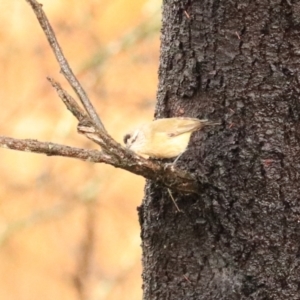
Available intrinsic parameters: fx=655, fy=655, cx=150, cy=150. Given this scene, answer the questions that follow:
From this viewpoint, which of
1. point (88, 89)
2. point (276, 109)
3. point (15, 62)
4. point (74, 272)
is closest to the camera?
point (276, 109)

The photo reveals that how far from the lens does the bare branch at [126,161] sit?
140cm

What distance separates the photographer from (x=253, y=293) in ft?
5.27

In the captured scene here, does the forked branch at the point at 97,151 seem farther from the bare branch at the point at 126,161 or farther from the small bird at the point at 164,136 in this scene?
the small bird at the point at 164,136

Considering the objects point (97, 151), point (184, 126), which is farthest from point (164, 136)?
point (97, 151)

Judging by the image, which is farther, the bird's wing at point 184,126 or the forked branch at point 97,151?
the bird's wing at point 184,126

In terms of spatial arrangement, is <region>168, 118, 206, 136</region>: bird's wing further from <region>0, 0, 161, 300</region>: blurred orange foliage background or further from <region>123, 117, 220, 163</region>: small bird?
<region>0, 0, 161, 300</region>: blurred orange foliage background

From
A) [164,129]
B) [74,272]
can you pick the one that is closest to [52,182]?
[74,272]

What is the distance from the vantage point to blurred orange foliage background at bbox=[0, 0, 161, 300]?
503cm

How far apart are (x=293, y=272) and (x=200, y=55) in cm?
59

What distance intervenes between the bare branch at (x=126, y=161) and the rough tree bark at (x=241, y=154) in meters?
0.09

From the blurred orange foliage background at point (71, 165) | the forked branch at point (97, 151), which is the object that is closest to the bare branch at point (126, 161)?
the forked branch at point (97, 151)

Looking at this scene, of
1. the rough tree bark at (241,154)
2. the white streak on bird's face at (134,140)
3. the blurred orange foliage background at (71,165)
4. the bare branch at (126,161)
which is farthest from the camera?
the blurred orange foliage background at (71,165)

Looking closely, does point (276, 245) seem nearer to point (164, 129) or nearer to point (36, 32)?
point (164, 129)

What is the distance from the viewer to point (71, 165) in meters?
5.36
